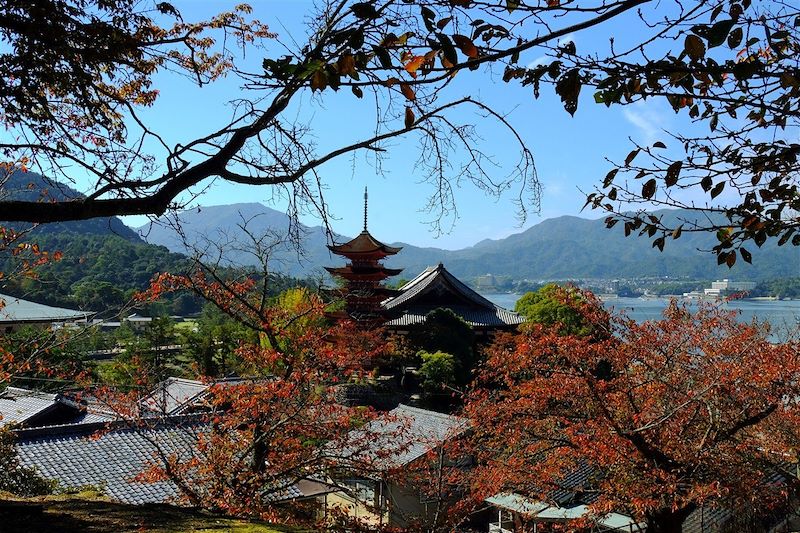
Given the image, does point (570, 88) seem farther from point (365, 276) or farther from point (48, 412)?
point (365, 276)

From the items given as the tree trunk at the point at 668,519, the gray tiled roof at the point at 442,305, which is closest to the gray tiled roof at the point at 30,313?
the gray tiled roof at the point at 442,305

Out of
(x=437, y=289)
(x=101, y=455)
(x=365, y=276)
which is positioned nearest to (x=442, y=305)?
(x=437, y=289)

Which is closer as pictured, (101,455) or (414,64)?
(414,64)

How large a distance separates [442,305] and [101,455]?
1749cm

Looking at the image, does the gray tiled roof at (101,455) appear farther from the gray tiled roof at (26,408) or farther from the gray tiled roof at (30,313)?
the gray tiled roof at (30,313)

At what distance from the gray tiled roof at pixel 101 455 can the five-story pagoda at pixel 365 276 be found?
39.1 ft

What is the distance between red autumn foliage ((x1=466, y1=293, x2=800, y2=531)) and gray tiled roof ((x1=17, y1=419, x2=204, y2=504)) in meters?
4.79

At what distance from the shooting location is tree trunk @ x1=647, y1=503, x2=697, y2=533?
5855 mm

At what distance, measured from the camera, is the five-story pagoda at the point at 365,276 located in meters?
21.8

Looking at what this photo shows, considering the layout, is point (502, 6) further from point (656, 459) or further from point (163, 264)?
point (163, 264)

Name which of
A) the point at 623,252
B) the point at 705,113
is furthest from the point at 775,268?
the point at 623,252

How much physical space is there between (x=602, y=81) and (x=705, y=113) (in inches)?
33.2

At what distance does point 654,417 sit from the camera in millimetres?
6324

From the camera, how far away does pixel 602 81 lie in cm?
181
